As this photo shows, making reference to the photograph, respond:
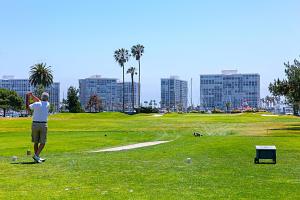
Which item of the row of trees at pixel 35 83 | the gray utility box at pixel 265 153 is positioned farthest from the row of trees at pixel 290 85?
the row of trees at pixel 35 83

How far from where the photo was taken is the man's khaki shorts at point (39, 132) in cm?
Answer: 1928

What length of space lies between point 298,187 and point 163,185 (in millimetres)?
3395

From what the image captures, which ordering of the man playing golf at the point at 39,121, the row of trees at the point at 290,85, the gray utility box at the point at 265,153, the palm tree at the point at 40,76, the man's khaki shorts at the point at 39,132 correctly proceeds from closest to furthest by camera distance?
the man playing golf at the point at 39,121, the man's khaki shorts at the point at 39,132, the gray utility box at the point at 265,153, the row of trees at the point at 290,85, the palm tree at the point at 40,76

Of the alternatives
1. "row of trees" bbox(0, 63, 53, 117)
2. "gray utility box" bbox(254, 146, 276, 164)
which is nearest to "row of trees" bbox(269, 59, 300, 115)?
"gray utility box" bbox(254, 146, 276, 164)

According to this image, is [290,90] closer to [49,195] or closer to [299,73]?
[299,73]

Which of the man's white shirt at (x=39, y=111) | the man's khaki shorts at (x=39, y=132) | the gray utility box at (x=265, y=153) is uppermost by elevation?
the man's white shirt at (x=39, y=111)

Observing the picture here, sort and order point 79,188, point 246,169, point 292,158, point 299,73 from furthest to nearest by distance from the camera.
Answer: point 299,73 → point 292,158 → point 246,169 → point 79,188

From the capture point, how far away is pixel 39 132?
1941 cm

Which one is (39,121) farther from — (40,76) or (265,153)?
(40,76)

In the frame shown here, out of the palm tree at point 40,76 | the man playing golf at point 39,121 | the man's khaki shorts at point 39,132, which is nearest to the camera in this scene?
the man playing golf at point 39,121

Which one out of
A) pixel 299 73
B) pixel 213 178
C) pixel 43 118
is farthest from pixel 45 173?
pixel 299 73

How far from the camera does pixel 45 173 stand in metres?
16.0

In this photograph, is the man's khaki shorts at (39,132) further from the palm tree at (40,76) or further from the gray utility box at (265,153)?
the palm tree at (40,76)

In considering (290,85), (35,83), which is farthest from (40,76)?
(290,85)
